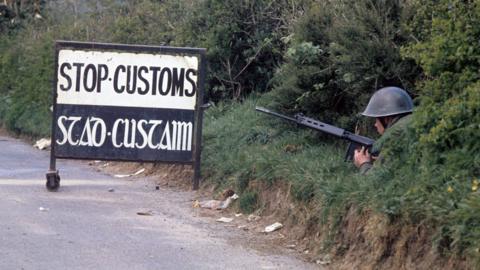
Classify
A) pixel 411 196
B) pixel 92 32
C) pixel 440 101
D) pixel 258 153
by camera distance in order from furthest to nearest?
pixel 92 32
pixel 258 153
pixel 440 101
pixel 411 196

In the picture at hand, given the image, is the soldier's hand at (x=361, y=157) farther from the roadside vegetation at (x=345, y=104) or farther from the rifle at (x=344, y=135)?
the roadside vegetation at (x=345, y=104)

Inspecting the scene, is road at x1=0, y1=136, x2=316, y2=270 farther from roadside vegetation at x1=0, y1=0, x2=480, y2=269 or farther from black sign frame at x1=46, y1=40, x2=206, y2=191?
roadside vegetation at x1=0, y1=0, x2=480, y2=269

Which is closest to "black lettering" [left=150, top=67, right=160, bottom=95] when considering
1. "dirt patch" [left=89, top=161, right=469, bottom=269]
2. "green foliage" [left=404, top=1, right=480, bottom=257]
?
"dirt patch" [left=89, top=161, right=469, bottom=269]

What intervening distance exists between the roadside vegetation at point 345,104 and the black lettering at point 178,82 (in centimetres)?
115

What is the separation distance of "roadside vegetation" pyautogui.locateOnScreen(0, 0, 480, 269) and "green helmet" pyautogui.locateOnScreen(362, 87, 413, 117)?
0.31m

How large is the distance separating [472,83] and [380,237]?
1558mm

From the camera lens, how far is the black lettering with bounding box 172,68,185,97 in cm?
1298

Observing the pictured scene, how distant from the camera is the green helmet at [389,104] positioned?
32.4ft

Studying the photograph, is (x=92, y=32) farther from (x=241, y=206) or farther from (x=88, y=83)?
(x=241, y=206)

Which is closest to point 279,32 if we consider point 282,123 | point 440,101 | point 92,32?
point 282,123

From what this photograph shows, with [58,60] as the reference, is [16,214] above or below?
below

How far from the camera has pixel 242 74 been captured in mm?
16938

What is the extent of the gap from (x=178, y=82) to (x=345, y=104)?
7.67 ft

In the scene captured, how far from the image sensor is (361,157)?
9.95m
